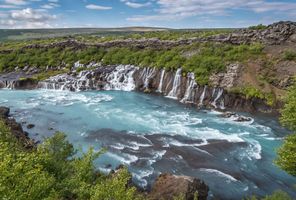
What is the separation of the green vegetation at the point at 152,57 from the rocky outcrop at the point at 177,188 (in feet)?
104

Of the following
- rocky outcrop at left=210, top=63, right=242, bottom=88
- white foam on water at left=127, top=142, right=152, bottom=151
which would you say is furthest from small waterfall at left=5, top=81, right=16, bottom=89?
white foam on water at left=127, top=142, right=152, bottom=151

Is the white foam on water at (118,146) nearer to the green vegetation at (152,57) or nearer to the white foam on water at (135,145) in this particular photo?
the white foam on water at (135,145)

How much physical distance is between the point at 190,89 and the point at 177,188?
32776 mm

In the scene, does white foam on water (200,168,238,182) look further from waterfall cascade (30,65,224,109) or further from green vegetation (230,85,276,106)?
waterfall cascade (30,65,224,109)

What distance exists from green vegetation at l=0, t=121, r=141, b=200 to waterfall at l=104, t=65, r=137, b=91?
3948cm

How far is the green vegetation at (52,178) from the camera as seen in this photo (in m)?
12.9

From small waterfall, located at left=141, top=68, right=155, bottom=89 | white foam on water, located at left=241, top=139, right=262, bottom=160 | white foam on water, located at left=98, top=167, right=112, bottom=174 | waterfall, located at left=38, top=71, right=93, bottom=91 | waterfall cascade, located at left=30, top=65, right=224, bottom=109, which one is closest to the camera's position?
white foam on water, located at left=98, top=167, right=112, bottom=174

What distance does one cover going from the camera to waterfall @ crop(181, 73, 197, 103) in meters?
54.1

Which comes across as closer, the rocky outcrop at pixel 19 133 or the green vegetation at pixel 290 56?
the rocky outcrop at pixel 19 133

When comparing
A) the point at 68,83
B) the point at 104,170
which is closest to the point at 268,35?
the point at 68,83

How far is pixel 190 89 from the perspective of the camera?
181 ft

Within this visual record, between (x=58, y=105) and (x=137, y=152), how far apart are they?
22.4 meters

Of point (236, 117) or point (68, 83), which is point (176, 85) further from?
point (68, 83)

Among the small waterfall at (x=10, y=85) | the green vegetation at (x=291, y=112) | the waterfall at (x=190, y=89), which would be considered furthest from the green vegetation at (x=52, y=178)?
the small waterfall at (x=10, y=85)
